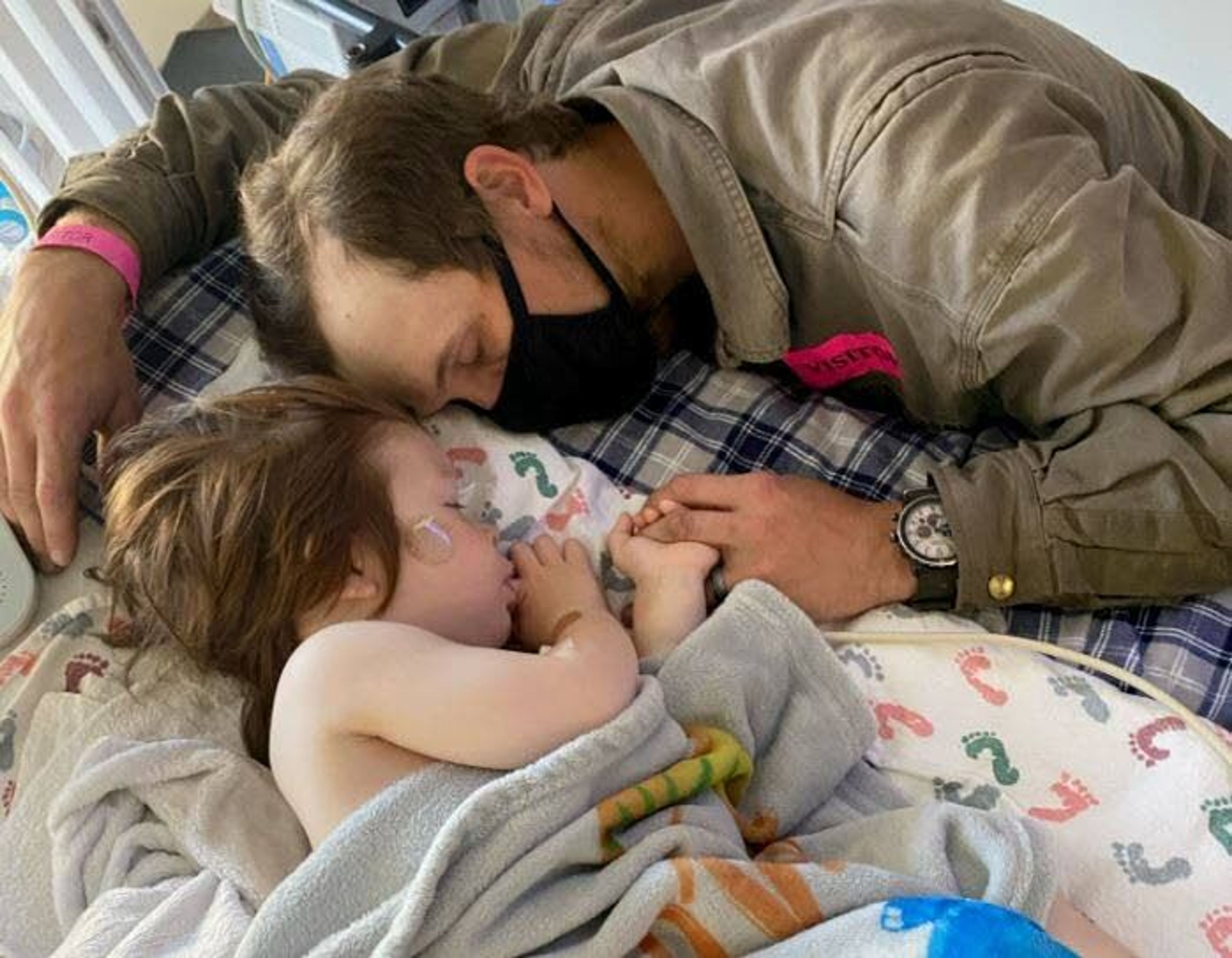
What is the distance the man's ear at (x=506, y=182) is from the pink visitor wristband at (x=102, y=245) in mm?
402

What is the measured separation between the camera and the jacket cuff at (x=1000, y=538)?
40.5 inches

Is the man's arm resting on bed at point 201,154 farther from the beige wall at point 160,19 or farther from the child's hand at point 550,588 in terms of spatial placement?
the beige wall at point 160,19

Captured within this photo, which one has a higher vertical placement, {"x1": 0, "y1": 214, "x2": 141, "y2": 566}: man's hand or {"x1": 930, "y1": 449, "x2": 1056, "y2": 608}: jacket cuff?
{"x1": 0, "y1": 214, "x2": 141, "y2": 566}: man's hand

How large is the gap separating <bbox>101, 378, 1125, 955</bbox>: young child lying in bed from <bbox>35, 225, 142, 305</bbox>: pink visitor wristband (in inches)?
9.4

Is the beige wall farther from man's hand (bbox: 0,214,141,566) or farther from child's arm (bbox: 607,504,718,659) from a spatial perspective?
child's arm (bbox: 607,504,718,659)

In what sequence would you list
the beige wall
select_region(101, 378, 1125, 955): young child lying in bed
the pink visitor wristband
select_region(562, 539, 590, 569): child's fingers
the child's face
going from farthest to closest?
the beige wall < the pink visitor wristband < select_region(562, 539, 590, 569): child's fingers < the child's face < select_region(101, 378, 1125, 955): young child lying in bed

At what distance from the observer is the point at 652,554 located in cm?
111

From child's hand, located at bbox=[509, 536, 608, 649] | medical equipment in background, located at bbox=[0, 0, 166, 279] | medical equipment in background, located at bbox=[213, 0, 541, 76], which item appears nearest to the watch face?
child's hand, located at bbox=[509, 536, 608, 649]

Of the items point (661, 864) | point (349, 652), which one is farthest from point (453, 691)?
point (661, 864)

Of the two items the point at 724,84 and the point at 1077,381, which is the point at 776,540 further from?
the point at 724,84

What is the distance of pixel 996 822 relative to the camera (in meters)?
0.87

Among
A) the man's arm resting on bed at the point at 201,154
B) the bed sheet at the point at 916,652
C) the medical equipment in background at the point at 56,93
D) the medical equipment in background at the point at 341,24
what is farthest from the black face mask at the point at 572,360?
the medical equipment in background at the point at 56,93

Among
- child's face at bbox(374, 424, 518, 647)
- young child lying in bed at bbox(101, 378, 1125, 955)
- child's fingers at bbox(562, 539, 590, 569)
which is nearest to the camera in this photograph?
young child lying in bed at bbox(101, 378, 1125, 955)

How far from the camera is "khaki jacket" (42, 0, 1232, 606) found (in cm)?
100
